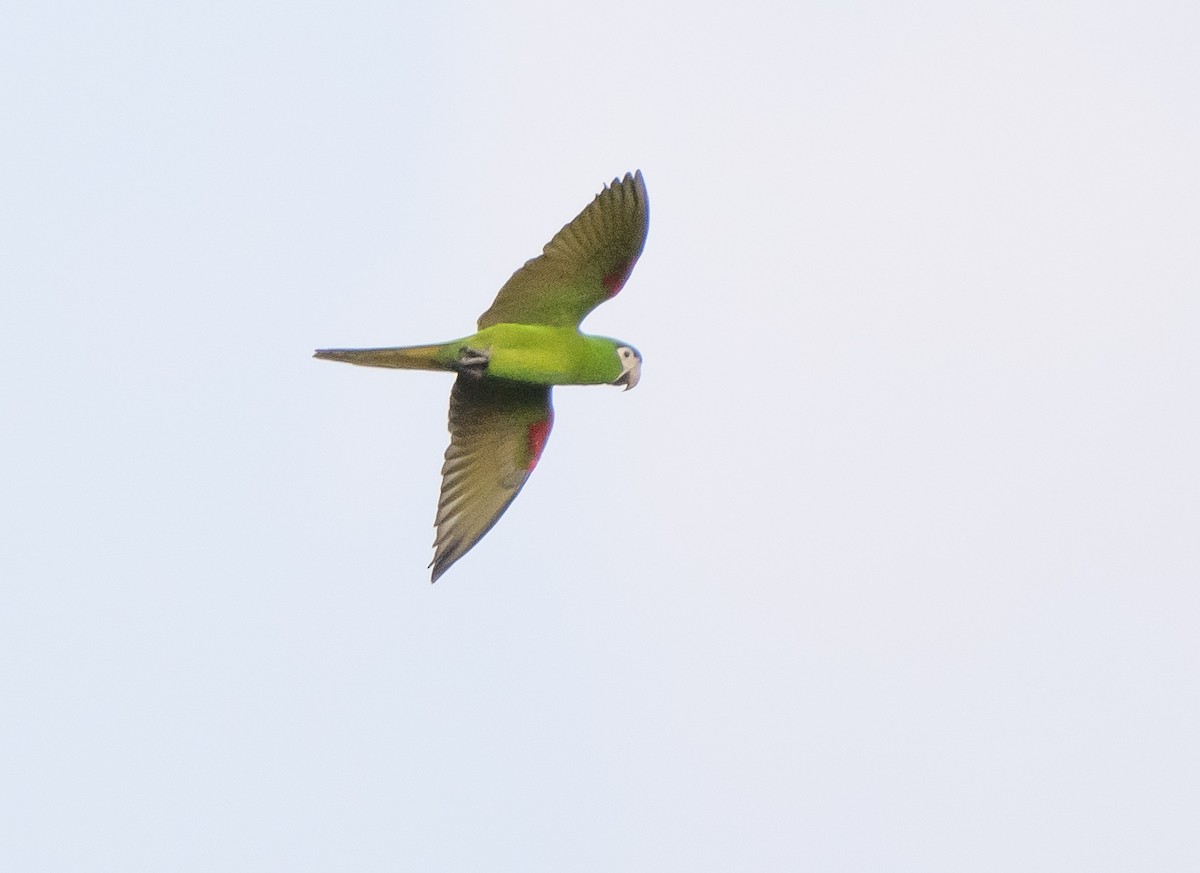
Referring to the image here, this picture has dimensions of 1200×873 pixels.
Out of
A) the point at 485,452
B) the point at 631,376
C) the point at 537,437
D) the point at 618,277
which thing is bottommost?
the point at 485,452

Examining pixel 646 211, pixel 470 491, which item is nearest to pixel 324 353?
pixel 470 491

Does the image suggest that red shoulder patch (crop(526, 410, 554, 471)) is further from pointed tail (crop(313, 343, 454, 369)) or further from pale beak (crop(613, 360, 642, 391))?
pointed tail (crop(313, 343, 454, 369))

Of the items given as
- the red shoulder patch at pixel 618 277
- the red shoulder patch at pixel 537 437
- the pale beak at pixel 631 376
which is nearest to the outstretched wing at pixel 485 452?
the red shoulder patch at pixel 537 437

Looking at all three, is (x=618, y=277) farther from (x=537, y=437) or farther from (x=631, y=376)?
(x=537, y=437)

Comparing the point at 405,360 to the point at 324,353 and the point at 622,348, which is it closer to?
the point at 324,353

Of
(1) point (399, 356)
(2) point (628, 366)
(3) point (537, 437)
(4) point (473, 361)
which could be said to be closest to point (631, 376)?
(2) point (628, 366)

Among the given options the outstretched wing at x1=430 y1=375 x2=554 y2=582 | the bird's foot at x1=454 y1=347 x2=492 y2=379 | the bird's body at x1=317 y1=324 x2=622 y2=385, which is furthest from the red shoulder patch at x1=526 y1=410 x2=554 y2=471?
the bird's foot at x1=454 y1=347 x2=492 y2=379
